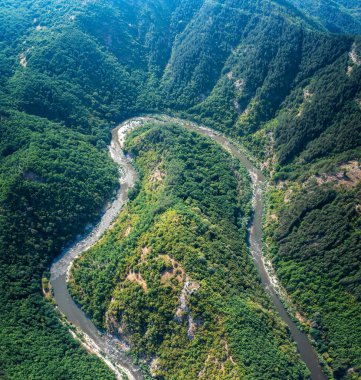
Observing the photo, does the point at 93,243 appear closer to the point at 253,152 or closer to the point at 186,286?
the point at 186,286

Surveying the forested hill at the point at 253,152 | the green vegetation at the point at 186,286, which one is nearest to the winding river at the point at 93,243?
the green vegetation at the point at 186,286

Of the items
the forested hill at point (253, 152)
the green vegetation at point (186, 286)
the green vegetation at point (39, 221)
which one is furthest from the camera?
the forested hill at point (253, 152)

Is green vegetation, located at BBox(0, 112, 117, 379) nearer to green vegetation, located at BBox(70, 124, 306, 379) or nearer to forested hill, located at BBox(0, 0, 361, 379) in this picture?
forested hill, located at BBox(0, 0, 361, 379)

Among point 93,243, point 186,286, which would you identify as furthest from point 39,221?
point 186,286

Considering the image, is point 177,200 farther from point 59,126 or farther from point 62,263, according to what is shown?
point 59,126

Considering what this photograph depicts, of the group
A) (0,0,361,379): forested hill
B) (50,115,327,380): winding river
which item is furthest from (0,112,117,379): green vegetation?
(50,115,327,380): winding river

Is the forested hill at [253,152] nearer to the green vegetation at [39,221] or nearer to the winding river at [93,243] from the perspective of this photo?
the green vegetation at [39,221]
